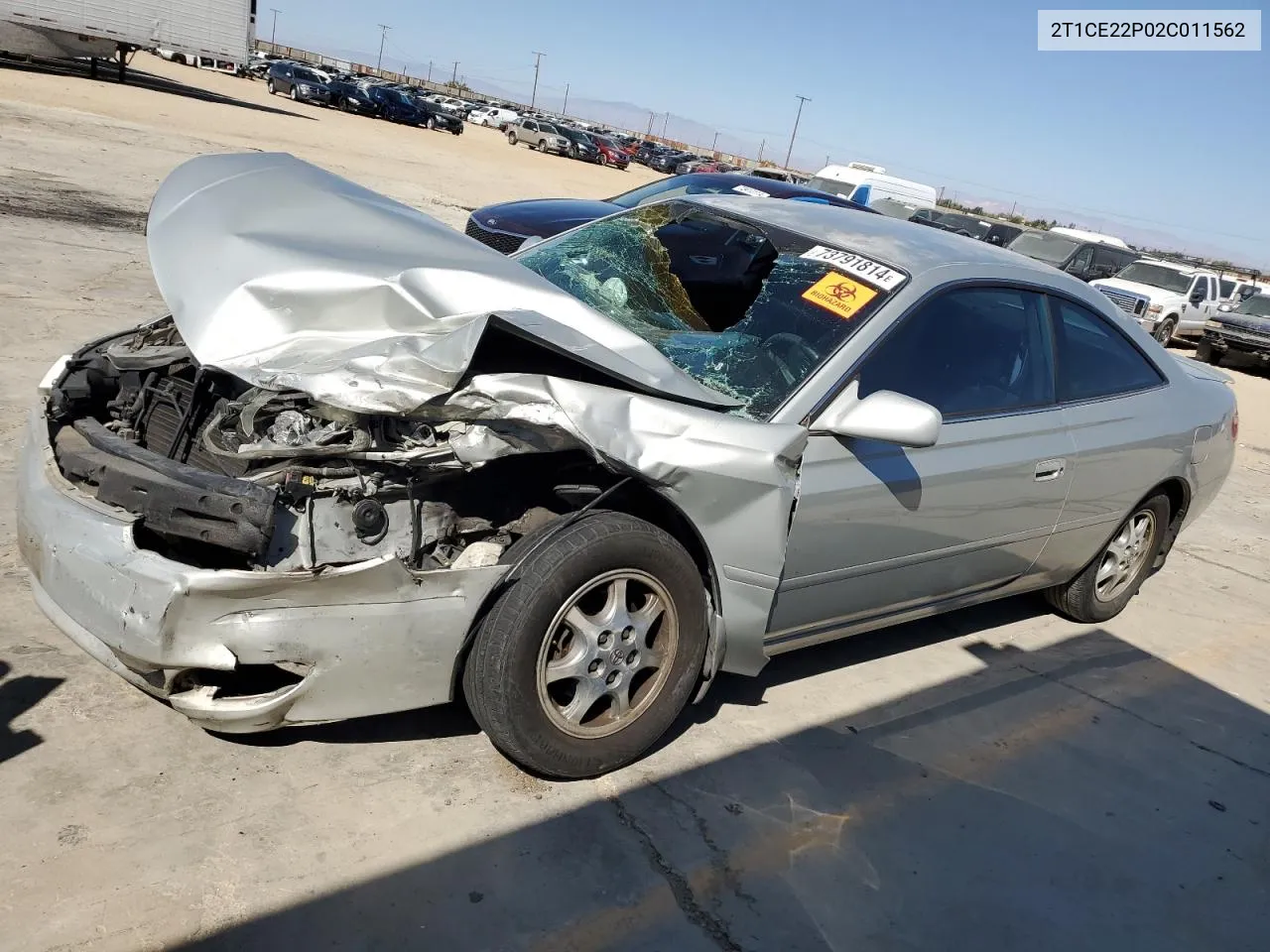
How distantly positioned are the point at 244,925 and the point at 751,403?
2.00m

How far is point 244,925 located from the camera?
228 cm

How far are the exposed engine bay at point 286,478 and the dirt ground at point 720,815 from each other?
664 mm

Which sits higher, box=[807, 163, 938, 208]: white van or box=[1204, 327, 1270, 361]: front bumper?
box=[807, 163, 938, 208]: white van

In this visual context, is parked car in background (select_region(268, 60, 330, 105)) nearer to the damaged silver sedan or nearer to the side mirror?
the damaged silver sedan

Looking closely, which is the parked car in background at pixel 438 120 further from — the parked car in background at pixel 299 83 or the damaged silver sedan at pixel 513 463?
the damaged silver sedan at pixel 513 463

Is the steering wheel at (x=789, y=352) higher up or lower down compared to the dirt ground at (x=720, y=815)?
higher up

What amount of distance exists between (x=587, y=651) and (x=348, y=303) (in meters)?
1.27

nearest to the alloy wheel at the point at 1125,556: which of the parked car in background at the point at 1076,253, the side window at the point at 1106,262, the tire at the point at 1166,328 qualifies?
the tire at the point at 1166,328

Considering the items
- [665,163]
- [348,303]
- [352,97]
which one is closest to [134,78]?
[352,97]

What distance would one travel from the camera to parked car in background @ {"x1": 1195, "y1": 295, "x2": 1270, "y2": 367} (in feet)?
52.3

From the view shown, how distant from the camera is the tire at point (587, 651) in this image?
106 inches

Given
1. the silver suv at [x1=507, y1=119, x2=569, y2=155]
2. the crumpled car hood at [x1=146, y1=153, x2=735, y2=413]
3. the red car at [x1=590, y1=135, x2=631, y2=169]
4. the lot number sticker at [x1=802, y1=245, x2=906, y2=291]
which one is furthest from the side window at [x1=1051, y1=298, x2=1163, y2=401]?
the red car at [x1=590, y1=135, x2=631, y2=169]

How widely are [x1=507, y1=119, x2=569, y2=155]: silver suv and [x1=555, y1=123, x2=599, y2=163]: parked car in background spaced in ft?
0.81

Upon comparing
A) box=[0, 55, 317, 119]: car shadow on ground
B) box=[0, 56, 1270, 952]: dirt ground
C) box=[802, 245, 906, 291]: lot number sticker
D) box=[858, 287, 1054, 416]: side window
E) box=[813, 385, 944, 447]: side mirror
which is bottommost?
box=[0, 56, 1270, 952]: dirt ground
